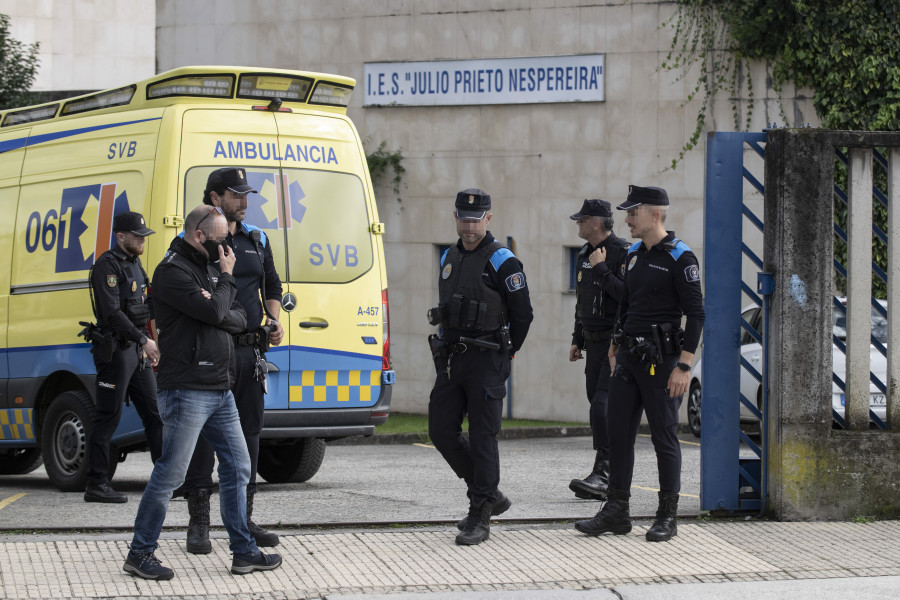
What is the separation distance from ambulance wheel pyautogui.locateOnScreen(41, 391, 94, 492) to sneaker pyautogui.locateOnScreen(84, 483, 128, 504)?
0.56 metres

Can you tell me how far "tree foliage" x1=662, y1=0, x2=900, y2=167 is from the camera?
1504 centimetres

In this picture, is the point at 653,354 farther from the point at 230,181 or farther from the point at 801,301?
the point at 230,181

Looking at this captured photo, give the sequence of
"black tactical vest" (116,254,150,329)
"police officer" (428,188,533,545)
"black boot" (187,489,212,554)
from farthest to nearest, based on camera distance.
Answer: "black tactical vest" (116,254,150,329), "police officer" (428,188,533,545), "black boot" (187,489,212,554)

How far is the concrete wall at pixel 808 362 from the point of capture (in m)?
7.26

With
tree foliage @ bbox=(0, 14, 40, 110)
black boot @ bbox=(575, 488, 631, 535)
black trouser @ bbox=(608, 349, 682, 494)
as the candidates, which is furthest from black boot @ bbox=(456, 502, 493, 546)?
tree foliage @ bbox=(0, 14, 40, 110)

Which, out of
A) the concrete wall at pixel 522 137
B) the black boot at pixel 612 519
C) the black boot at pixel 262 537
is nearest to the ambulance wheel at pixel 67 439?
the black boot at pixel 262 537

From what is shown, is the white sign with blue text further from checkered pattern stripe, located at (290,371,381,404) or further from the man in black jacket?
the man in black jacket

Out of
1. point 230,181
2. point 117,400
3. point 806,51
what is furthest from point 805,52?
point 230,181

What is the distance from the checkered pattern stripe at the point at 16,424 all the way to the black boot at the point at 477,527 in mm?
4205

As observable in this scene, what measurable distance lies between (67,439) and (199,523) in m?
3.15

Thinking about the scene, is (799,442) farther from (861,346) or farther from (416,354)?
(416,354)

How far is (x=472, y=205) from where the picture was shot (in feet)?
22.1

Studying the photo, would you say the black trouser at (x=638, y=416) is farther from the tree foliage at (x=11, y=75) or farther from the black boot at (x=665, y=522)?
the tree foliage at (x=11, y=75)

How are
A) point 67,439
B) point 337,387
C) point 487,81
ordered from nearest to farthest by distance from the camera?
point 337,387
point 67,439
point 487,81
